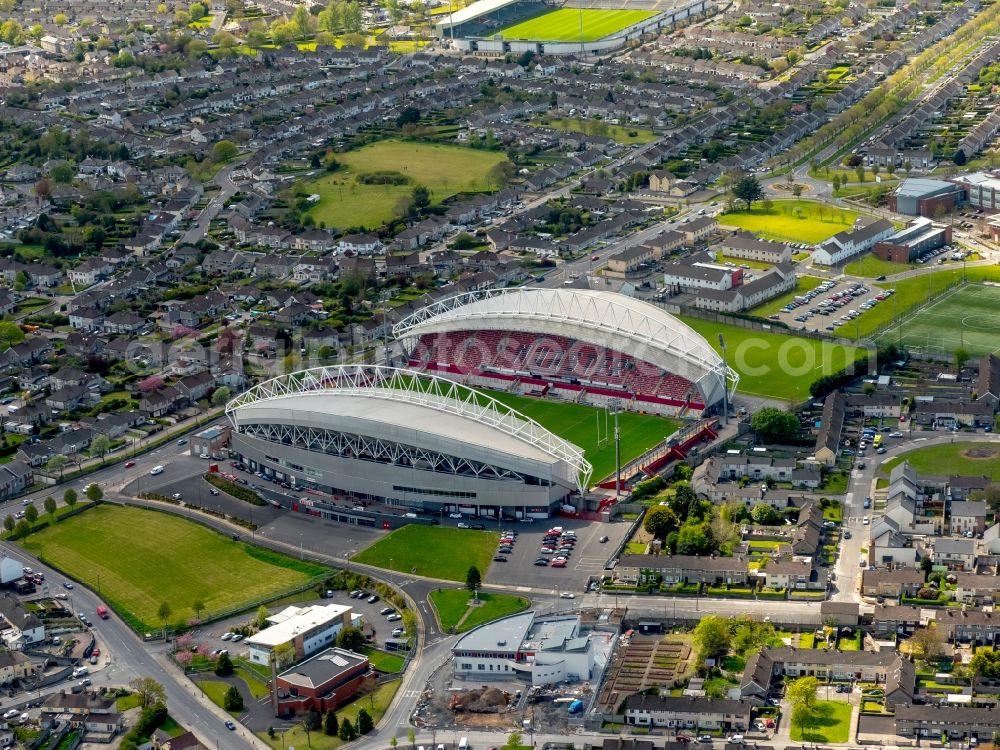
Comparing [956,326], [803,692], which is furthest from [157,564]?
[956,326]

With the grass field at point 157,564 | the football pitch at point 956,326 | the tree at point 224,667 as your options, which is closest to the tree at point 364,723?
the tree at point 224,667

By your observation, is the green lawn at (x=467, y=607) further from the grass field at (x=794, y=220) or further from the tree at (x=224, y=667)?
the grass field at (x=794, y=220)

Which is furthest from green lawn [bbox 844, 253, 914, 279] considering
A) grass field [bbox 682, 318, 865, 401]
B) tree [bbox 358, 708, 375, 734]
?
tree [bbox 358, 708, 375, 734]

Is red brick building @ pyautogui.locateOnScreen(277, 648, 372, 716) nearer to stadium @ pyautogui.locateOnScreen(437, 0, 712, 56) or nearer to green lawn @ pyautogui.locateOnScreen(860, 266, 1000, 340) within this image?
green lawn @ pyautogui.locateOnScreen(860, 266, 1000, 340)

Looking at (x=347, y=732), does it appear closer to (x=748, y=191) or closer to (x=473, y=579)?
(x=473, y=579)

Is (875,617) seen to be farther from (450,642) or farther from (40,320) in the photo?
(40,320)

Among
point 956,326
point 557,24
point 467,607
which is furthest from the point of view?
point 557,24
